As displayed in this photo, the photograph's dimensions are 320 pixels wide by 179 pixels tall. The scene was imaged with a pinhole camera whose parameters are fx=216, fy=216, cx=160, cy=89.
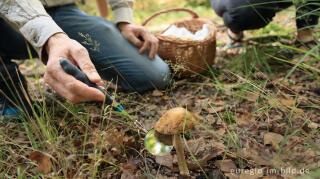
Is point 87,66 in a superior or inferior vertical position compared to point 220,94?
superior

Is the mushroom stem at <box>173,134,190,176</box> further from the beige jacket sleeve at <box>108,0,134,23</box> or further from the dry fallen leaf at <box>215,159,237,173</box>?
the beige jacket sleeve at <box>108,0,134,23</box>

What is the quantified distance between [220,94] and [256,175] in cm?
100

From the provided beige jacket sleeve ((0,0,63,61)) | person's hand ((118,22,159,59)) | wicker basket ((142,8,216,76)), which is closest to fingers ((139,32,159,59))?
person's hand ((118,22,159,59))

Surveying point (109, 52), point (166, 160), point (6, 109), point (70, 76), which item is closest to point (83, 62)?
point (70, 76)

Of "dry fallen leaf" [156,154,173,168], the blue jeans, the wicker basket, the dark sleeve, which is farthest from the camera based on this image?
the wicker basket

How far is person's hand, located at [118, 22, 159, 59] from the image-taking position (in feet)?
7.83

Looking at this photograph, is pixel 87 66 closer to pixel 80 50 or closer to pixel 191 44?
pixel 80 50

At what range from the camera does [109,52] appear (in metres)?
2.40

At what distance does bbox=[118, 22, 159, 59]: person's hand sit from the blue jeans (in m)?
0.06

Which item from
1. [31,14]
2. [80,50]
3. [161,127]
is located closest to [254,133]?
[161,127]

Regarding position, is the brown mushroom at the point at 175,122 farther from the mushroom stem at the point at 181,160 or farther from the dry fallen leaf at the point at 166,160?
the dry fallen leaf at the point at 166,160

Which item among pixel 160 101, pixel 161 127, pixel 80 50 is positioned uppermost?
pixel 80 50

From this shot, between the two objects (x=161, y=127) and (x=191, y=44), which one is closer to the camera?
(x=161, y=127)

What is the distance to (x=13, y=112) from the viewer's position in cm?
204
